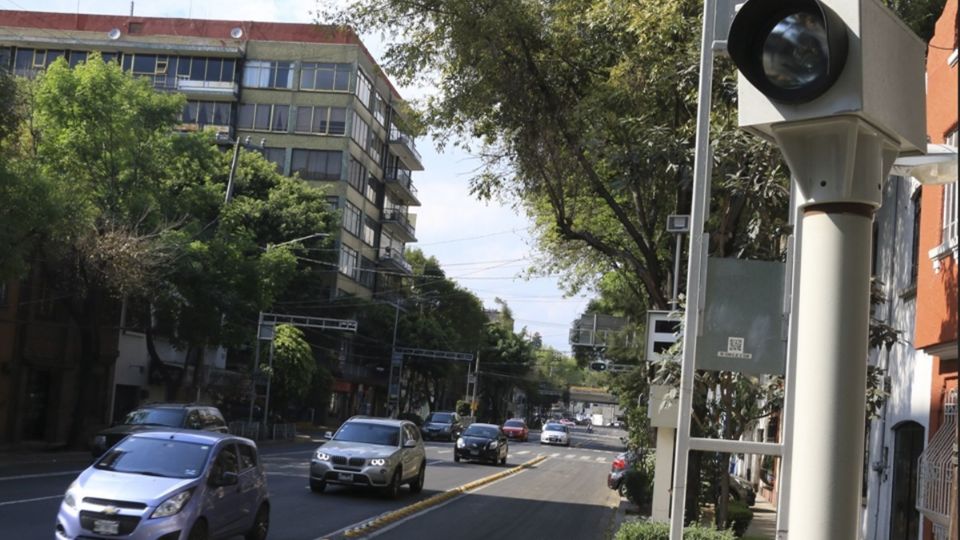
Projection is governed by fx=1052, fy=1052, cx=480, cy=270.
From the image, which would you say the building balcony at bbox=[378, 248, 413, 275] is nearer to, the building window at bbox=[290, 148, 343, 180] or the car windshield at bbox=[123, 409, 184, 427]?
the building window at bbox=[290, 148, 343, 180]

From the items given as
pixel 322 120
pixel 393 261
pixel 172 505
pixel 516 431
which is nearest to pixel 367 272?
pixel 393 261

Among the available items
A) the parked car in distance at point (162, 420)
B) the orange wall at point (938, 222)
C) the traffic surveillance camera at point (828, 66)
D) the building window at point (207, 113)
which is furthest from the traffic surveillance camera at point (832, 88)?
the building window at point (207, 113)

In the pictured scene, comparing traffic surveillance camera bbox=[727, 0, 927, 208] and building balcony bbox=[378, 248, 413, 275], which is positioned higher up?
building balcony bbox=[378, 248, 413, 275]

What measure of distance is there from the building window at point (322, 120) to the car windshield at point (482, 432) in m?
29.9

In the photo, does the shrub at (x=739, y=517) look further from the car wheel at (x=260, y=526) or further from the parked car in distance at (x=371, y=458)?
the car wheel at (x=260, y=526)

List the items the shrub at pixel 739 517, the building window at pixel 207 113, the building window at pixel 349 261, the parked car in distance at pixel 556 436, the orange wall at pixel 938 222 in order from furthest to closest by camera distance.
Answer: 1. the parked car in distance at pixel 556 436
2. the building window at pixel 207 113
3. the building window at pixel 349 261
4. the shrub at pixel 739 517
5. the orange wall at pixel 938 222

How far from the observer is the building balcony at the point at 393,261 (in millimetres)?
73188

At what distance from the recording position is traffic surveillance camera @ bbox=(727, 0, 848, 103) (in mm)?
3373

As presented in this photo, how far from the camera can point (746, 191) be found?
1119cm

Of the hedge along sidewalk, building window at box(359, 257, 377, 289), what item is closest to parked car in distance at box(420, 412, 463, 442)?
building window at box(359, 257, 377, 289)

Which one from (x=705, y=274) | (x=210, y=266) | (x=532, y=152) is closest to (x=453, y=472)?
(x=210, y=266)

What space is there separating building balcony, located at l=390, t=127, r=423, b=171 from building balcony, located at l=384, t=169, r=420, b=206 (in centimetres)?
97

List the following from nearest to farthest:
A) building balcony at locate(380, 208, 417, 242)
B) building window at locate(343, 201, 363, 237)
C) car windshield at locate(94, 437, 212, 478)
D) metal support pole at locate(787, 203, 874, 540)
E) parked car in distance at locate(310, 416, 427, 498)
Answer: metal support pole at locate(787, 203, 874, 540)
car windshield at locate(94, 437, 212, 478)
parked car in distance at locate(310, 416, 427, 498)
building window at locate(343, 201, 363, 237)
building balcony at locate(380, 208, 417, 242)

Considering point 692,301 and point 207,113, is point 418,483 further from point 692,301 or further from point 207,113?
point 207,113
